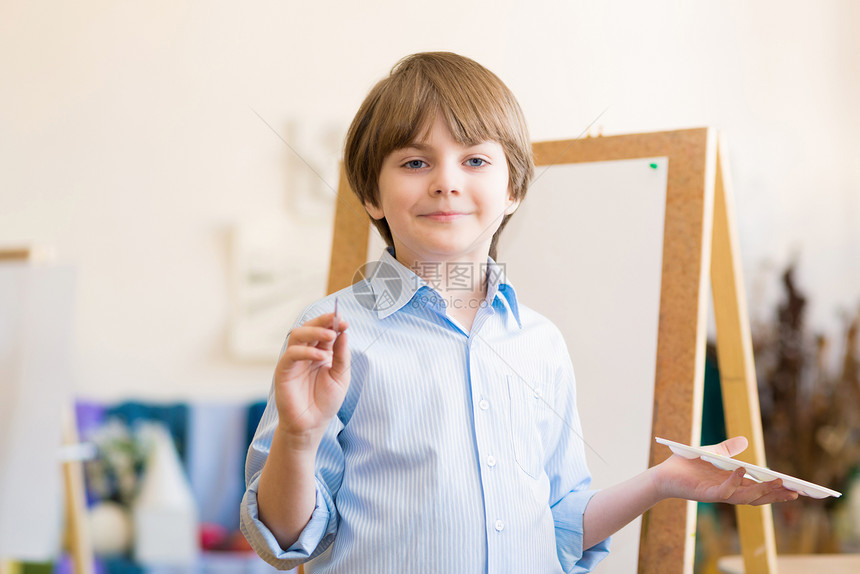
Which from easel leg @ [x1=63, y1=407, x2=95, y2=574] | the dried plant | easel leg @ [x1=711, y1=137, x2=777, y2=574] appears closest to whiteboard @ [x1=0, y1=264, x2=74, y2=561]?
easel leg @ [x1=63, y1=407, x2=95, y2=574]

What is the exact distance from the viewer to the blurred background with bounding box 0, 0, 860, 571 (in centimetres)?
202

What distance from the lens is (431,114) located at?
2.45ft

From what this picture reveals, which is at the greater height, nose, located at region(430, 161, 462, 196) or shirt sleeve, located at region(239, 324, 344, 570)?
nose, located at region(430, 161, 462, 196)


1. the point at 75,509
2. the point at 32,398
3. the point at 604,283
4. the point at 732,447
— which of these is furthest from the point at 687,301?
the point at 75,509

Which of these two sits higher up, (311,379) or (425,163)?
(425,163)

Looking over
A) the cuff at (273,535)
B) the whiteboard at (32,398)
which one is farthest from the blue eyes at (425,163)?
the whiteboard at (32,398)

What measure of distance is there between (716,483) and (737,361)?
1.22 feet

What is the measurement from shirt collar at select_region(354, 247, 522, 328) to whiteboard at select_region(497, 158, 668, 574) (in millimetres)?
189

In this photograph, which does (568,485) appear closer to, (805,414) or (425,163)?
(425,163)

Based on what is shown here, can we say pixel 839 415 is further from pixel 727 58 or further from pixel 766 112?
pixel 727 58

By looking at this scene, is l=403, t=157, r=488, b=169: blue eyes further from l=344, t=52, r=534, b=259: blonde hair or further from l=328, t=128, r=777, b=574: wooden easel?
l=328, t=128, r=777, b=574: wooden easel

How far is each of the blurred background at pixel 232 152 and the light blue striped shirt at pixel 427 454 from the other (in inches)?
51.1

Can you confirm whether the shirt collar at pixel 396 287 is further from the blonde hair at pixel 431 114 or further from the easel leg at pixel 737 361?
the easel leg at pixel 737 361

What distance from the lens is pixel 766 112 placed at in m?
2.04
